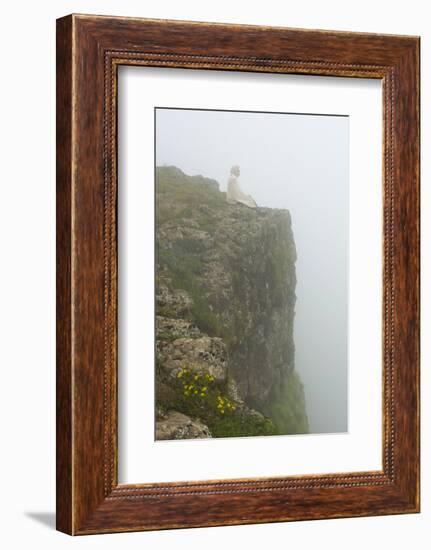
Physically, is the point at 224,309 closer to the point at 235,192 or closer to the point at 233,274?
the point at 233,274

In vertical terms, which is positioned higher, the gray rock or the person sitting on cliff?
the person sitting on cliff

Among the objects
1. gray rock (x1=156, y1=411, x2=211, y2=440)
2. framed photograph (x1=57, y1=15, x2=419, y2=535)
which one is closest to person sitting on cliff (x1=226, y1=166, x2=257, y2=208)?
framed photograph (x1=57, y1=15, x2=419, y2=535)

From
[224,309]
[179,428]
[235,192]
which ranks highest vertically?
[235,192]

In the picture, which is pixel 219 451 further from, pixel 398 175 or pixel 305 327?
pixel 398 175

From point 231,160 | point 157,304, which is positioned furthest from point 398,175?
point 157,304

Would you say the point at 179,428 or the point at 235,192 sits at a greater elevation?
the point at 235,192

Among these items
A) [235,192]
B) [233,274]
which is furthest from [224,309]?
[235,192]

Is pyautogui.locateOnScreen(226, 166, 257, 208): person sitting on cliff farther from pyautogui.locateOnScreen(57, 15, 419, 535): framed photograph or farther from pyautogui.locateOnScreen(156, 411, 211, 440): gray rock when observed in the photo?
pyautogui.locateOnScreen(156, 411, 211, 440): gray rock
